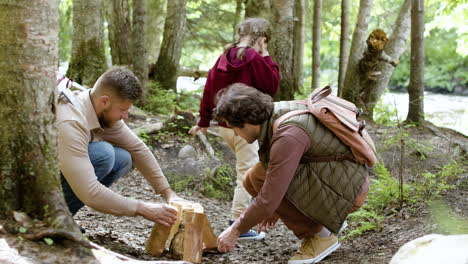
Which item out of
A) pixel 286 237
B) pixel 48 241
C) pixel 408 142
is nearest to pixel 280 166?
pixel 48 241

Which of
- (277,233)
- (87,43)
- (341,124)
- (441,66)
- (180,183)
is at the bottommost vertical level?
(441,66)

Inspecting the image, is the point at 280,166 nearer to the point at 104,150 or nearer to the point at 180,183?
the point at 104,150

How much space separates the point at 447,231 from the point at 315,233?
96cm

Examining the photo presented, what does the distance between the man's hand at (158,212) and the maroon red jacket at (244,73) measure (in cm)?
154

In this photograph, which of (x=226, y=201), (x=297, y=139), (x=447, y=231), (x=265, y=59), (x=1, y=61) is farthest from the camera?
(x=226, y=201)

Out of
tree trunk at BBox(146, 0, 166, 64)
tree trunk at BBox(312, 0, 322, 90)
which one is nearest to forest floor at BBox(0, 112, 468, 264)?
tree trunk at BBox(312, 0, 322, 90)

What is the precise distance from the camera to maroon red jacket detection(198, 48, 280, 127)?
4812 millimetres

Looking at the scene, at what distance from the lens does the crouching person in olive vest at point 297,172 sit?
347cm

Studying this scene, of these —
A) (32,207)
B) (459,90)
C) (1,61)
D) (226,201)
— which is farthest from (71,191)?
(459,90)

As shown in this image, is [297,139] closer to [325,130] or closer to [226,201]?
[325,130]

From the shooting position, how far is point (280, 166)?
342 centimetres

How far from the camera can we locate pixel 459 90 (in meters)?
31.4

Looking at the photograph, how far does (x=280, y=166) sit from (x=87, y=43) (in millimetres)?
A: 5511

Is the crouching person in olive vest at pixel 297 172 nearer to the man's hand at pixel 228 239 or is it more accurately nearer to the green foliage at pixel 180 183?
the man's hand at pixel 228 239
